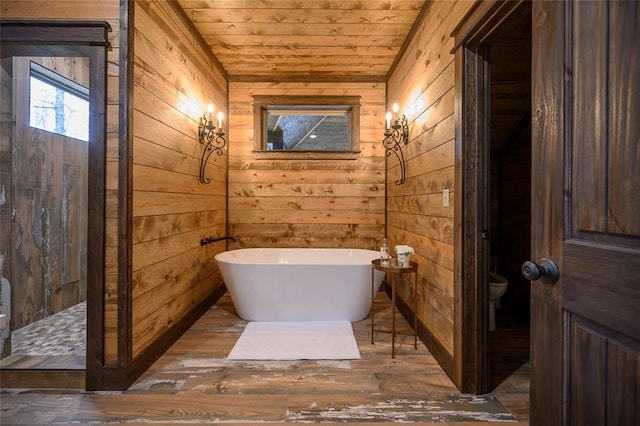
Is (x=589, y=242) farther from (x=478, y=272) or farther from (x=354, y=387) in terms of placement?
(x=354, y=387)

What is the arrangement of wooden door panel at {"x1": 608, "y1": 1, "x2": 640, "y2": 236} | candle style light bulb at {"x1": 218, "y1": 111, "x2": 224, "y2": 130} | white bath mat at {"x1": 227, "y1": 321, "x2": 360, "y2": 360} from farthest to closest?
candle style light bulb at {"x1": 218, "y1": 111, "x2": 224, "y2": 130} → white bath mat at {"x1": 227, "y1": 321, "x2": 360, "y2": 360} → wooden door panel at {"x1": 608, "y1": 1, "x2": 640, "y2": 236}

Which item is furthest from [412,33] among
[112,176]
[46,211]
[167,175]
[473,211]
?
[46,211]

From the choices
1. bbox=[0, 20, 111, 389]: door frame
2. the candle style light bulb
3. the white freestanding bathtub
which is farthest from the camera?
the candle style light bulb

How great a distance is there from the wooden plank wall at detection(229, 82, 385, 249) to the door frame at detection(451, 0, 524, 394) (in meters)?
1.89

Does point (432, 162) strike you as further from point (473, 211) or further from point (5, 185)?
point (5, 185)

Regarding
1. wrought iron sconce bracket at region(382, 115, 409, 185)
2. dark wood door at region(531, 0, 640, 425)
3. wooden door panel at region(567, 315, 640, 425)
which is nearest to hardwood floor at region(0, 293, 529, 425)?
dark wood door at region(531, 0, 640, 425)

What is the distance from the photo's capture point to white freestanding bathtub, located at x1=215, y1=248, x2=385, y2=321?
2605 millimetres

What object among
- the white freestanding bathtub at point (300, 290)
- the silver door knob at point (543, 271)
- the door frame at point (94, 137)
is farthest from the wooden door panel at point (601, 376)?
the door frame at point (94, 137)

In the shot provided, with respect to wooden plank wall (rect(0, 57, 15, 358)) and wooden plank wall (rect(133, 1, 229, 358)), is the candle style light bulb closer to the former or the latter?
Result: wooden plank wall (rect(133, 1, 229, 358))

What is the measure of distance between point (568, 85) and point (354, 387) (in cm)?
173

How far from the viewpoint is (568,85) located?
0.88 meters

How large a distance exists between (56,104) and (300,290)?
9.08 ft

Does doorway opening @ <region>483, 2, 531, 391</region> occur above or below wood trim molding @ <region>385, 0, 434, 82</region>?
below

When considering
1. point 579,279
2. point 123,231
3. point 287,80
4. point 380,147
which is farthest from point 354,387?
point 287,80
